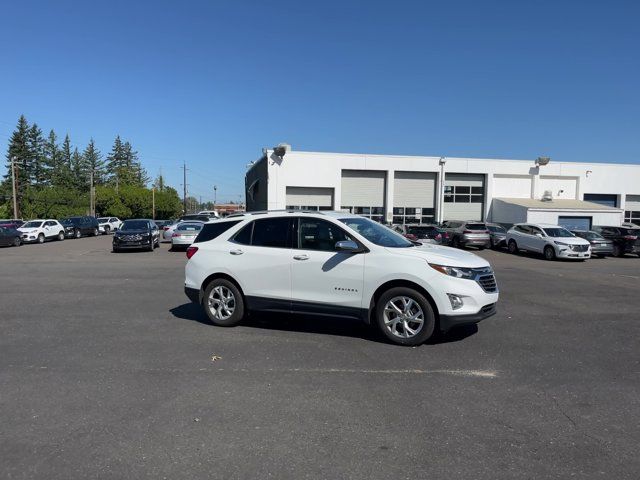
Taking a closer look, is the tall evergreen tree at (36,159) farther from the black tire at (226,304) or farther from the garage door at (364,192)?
the black tire at (226,304)

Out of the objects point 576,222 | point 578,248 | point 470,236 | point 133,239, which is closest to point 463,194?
point 576,222

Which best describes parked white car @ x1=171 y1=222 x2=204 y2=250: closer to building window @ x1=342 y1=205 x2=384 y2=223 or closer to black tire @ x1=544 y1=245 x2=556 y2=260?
black tire @ x1=544 y1=245 x2=556 y2=260

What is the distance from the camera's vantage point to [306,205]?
38.1m

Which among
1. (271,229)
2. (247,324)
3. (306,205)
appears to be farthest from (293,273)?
(306,205)

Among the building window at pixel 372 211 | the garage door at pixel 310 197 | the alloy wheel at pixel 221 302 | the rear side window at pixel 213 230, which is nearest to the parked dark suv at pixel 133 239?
the garage door at pixel 310 197

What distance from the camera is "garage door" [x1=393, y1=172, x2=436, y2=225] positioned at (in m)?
39.6

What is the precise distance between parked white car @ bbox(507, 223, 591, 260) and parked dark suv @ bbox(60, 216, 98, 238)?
3309 cm

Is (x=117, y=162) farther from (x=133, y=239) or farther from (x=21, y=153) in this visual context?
(x=133, y=239)

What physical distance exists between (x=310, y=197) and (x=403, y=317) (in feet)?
106

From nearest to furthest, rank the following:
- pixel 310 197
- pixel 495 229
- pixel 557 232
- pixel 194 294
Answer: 1. pixel 194 294
2. pixel 557 232
3. pixel 495 229
4. pixel 310 197

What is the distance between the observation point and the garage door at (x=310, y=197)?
3812cm

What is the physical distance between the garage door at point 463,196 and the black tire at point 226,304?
115ft

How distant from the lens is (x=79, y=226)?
1608 inches

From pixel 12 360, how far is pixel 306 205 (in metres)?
32.9
